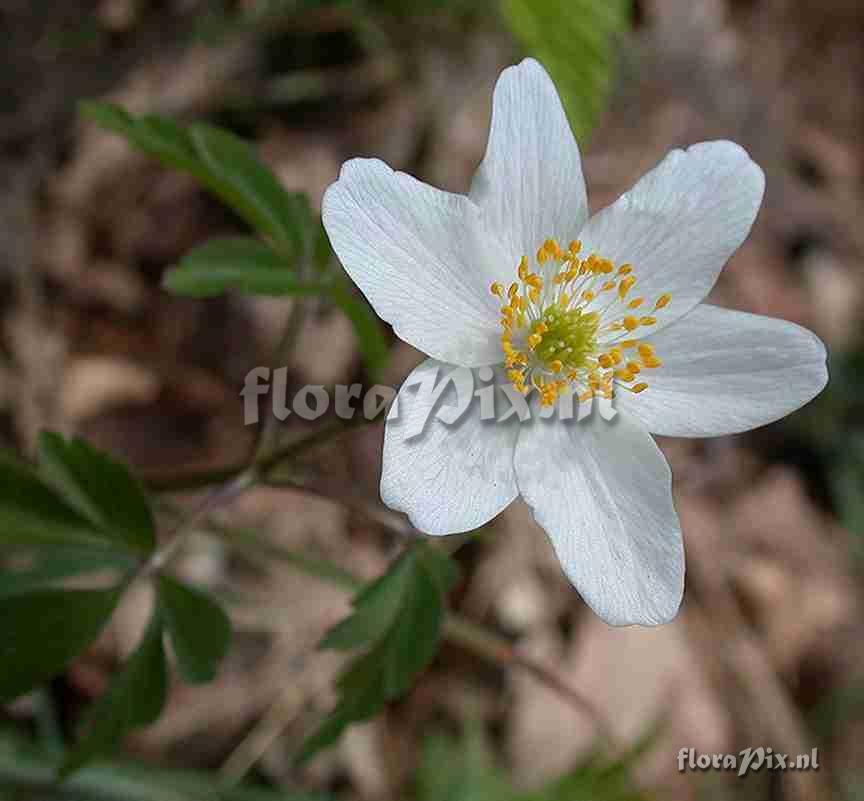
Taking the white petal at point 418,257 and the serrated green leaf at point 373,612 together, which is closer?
the white petal at point 418,257

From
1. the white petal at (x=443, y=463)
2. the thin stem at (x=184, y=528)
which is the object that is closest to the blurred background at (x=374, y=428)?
the thin stem at (x=184, y=528)

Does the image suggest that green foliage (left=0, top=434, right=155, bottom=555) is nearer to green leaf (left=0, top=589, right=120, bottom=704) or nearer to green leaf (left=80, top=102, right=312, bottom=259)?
green leaf (left=0, top=589, right=120, bottom=704)

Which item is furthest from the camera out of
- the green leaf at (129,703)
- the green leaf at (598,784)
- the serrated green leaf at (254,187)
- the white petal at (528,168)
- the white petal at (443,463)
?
the green leaf at (598,784)

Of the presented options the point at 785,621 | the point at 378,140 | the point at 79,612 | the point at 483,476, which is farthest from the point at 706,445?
the point at 79,612

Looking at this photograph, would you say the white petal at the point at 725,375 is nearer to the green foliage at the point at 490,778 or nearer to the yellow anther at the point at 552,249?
the yellow anther at the point at 552,249

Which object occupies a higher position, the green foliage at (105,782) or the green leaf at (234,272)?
the green leaf at (234,272)

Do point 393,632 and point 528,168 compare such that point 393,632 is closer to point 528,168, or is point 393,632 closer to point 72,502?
point 72,502

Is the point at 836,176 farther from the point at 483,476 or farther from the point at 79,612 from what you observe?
the point at 79,612

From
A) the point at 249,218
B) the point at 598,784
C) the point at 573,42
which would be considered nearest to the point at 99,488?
the point at 249,218
